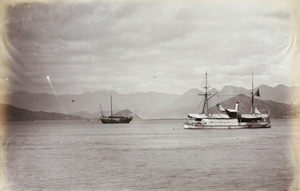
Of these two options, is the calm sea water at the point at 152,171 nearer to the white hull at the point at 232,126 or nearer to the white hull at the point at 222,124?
the white hull at the point at 222,124

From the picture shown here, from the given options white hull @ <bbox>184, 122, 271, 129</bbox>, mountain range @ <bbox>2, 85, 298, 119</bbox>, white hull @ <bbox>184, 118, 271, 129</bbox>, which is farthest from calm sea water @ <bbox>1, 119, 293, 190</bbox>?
white hull @ <bbox>184, 122, 271, 129</bbox>

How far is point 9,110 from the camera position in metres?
9.07

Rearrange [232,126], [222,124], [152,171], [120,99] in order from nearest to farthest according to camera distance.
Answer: [152,171], [120,99], [232,126], [222,124]

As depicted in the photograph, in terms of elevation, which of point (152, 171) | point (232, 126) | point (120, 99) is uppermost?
point (120, 99)

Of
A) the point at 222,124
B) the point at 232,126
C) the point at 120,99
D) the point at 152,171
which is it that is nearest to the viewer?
the point at 152,171

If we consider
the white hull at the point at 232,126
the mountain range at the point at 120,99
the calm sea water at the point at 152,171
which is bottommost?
the white hull at the point at 232,126

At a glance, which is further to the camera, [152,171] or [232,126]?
[232,126]

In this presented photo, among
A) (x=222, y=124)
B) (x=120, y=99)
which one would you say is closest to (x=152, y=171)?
(x=120, y=99)

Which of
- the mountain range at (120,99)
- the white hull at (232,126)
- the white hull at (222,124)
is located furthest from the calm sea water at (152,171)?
the white hull at (232,126)

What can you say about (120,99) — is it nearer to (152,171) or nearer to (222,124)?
(152,171)

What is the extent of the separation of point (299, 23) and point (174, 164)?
3.96 m

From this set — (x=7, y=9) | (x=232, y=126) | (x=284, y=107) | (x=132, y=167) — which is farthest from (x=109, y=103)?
(x=232, y=126)

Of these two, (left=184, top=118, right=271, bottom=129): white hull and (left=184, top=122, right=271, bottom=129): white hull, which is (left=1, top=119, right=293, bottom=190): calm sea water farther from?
(left=184, top=122, right=271, bottom=129): white hull

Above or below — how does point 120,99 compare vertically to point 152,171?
above
